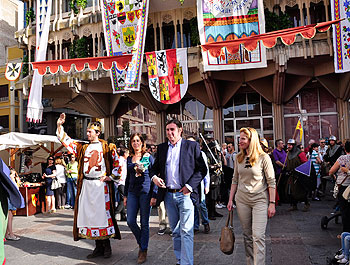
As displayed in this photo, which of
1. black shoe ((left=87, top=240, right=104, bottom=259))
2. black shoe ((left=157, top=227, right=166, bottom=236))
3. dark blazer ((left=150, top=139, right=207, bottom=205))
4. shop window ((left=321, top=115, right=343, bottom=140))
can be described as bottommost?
black shoe ((left=157, top=227, right=166, bottom=236))

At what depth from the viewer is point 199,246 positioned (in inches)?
213

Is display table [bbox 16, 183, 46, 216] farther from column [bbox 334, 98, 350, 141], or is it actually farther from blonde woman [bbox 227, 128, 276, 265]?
column [bbox 334, 98, 350, 141]

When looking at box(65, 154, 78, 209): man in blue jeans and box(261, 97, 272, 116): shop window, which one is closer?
box(65, 154, 78, 209): man in blue jeans

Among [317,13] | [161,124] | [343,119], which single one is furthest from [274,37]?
[161,124]

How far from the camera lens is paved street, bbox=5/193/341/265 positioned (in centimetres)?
477

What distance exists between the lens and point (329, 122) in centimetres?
1716

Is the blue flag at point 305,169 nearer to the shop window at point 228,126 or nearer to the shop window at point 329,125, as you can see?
the shop window at point 329,125

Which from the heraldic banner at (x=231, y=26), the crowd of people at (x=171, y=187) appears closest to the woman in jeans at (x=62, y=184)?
the crowd of people at (x=171, y=187)

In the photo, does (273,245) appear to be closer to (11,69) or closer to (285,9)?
(11,69)

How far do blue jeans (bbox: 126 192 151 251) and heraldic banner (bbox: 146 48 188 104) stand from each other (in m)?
8.76

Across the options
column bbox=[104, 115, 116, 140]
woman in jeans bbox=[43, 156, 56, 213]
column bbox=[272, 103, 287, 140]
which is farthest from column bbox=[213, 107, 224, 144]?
woman in jeans bbox=[43, 156, 56, 213]

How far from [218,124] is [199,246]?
13.1 meters

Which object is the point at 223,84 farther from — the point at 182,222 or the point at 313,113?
Result: the point at 182,222

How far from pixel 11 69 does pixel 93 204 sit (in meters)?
8.51
